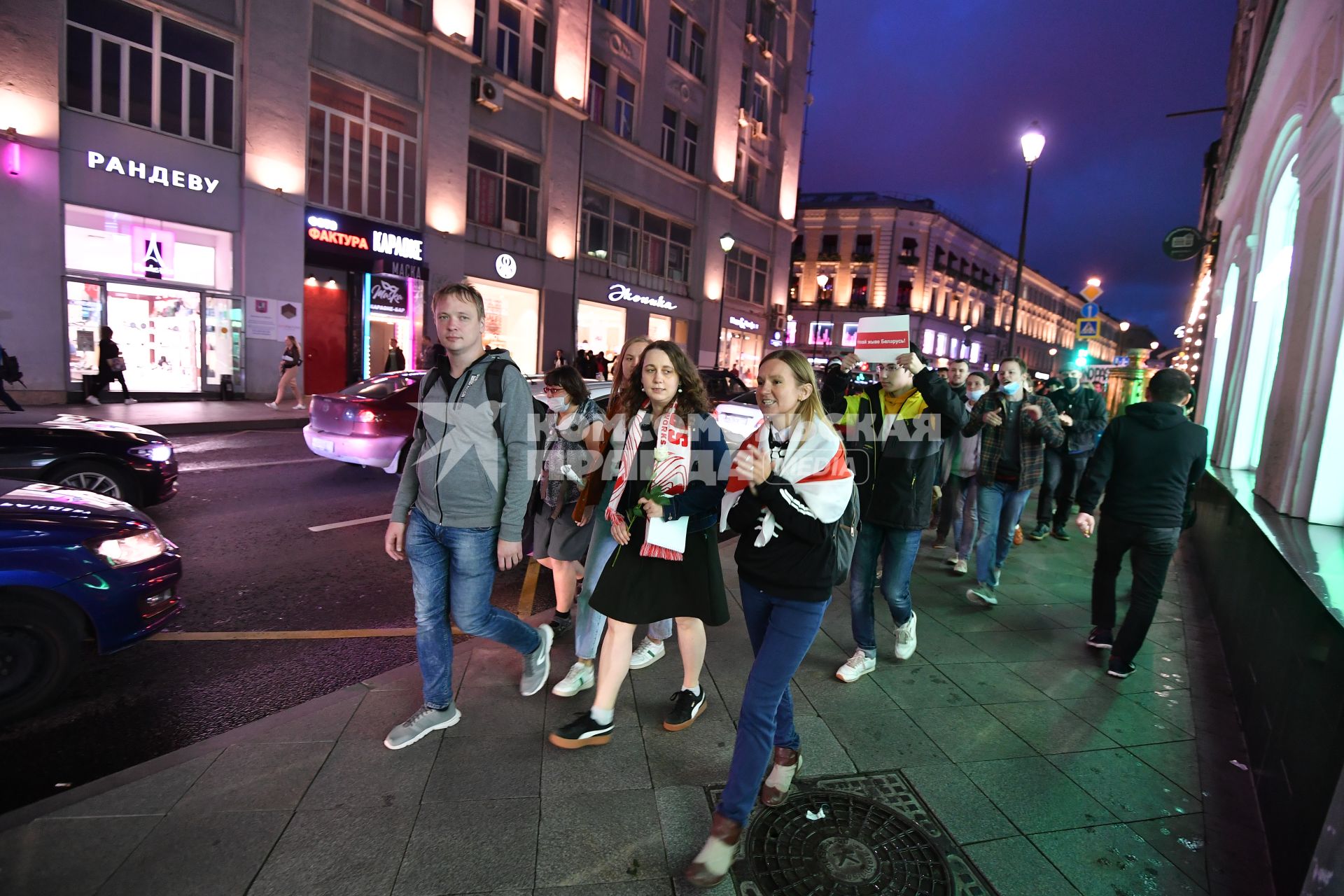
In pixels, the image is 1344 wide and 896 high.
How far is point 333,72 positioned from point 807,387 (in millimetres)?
20653

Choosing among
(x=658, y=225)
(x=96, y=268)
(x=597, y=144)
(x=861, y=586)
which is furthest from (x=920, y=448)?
(x=658, y=225)

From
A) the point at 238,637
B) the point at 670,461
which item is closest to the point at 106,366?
the point at 238,637

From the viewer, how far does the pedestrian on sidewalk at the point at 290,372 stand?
16.4m

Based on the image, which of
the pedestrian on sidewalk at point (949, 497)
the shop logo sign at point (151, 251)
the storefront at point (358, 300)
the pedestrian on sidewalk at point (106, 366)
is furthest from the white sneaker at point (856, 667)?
the storefront at point (358, 300)

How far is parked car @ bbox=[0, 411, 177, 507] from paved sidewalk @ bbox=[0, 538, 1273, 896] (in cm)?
407

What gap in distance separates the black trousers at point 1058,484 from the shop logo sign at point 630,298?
800 inches

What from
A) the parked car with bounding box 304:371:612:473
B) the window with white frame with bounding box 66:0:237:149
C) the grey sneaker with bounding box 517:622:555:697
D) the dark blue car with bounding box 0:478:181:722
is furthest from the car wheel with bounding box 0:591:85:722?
the window with white frame with bounding box 66:0:237:149

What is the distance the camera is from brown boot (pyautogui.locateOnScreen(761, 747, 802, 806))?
9.59ft

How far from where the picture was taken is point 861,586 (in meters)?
4.19

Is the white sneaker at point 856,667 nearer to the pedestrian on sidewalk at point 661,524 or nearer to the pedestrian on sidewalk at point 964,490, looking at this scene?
the pedestrian on sidewalk at point 661,524

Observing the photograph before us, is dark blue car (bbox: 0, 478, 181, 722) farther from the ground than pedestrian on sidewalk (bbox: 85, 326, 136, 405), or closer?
closer

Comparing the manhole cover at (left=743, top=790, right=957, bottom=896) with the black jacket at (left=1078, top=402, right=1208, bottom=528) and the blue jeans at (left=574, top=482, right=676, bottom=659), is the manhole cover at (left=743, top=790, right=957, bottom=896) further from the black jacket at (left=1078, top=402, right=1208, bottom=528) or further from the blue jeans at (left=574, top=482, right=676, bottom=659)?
the black jacket at (left=1078, top=402, right=1208, bottom=528)

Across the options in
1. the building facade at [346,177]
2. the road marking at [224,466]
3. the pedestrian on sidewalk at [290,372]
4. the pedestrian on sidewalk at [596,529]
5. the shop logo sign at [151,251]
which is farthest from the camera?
the pedestrian on sidewalk at [290,372]

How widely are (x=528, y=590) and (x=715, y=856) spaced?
350 centimetres
